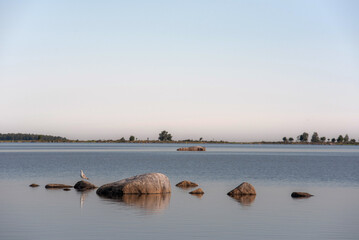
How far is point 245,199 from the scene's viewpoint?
111 feet

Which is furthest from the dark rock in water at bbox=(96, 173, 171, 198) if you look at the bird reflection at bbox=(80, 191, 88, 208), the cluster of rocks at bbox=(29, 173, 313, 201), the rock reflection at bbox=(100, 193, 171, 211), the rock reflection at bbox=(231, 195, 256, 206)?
the rock reflection at bbox=(231, 195, 256, 206)

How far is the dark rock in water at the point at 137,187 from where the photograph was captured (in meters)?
35.7

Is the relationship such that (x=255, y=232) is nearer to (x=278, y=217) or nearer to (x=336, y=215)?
(x=278, y=217)

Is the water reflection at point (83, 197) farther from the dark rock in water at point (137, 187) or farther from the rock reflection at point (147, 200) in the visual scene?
the rock reflection at point (147, 200)

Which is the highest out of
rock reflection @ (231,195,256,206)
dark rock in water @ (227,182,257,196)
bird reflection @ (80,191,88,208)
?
dark rock in water @ (227,182,257,196)

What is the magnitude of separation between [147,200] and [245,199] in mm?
6398

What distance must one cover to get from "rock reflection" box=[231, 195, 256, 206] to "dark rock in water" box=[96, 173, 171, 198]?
17.5 ft

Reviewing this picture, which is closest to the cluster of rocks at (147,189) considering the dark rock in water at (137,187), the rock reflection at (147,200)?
the dark rock in water at (137,187)

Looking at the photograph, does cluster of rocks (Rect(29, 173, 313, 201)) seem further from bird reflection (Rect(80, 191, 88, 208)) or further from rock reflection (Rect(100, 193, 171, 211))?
bird reflection (Rect(80, 191, 88, 208))

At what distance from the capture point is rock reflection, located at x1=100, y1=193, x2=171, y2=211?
29.6 metres

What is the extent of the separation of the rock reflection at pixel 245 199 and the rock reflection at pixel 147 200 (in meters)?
4.49

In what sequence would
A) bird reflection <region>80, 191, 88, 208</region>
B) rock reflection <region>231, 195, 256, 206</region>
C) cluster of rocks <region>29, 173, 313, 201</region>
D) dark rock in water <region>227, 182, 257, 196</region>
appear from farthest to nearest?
dark rock in water <region>227, 182, 257, 196</region>, cluster of rocks <region>29, 173, 313, 201</region>, rock reflection <region>231, 195, 256, 206</region>, bird reflection <region>80, 191, 88, 208</region>

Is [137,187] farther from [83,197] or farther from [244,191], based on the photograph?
[244,191]

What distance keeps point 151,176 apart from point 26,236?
16862mm
